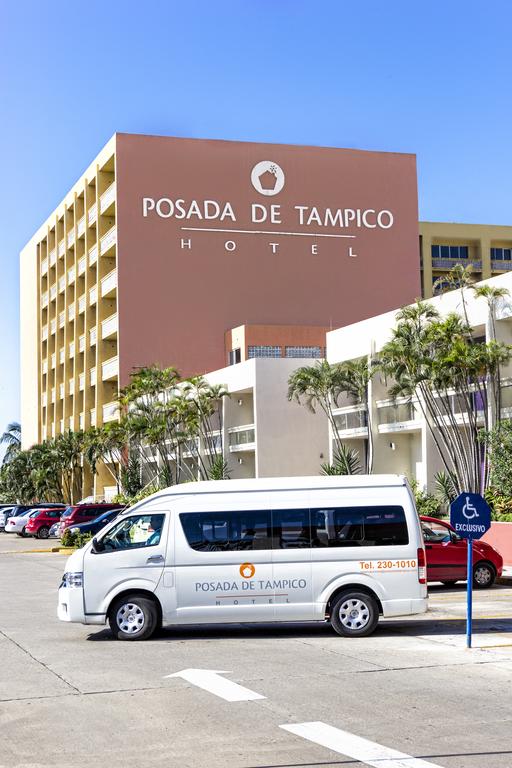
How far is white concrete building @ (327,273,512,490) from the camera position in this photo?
3778 cm

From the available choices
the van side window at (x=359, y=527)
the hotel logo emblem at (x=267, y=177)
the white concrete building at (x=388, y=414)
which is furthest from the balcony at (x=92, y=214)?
the van side window at (x=359, y=527)

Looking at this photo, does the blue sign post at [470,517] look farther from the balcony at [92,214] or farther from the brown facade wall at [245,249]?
the balcony at [92,214]

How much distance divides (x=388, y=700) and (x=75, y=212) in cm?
7187

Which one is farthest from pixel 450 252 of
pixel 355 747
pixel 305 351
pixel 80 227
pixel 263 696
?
pixel 355 747

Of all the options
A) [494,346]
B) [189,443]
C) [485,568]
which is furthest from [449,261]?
[485,568]

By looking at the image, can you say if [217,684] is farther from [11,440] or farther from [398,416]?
[11,440]

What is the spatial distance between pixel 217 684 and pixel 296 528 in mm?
4197

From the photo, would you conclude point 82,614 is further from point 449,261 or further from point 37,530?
point 449,261

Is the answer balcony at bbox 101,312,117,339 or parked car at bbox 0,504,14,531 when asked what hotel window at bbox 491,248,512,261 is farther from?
parked car at bbox 0,504,14,531

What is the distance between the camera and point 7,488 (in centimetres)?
9675

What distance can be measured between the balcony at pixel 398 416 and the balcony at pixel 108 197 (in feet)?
102

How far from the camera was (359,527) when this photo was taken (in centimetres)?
1547

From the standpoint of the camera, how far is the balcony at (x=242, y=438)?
50.1m

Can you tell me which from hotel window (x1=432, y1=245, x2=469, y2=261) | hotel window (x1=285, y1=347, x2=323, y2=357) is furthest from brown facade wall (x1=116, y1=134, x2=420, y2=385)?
hotel window (x1=432, y1=245, x2=469, y2=261)
